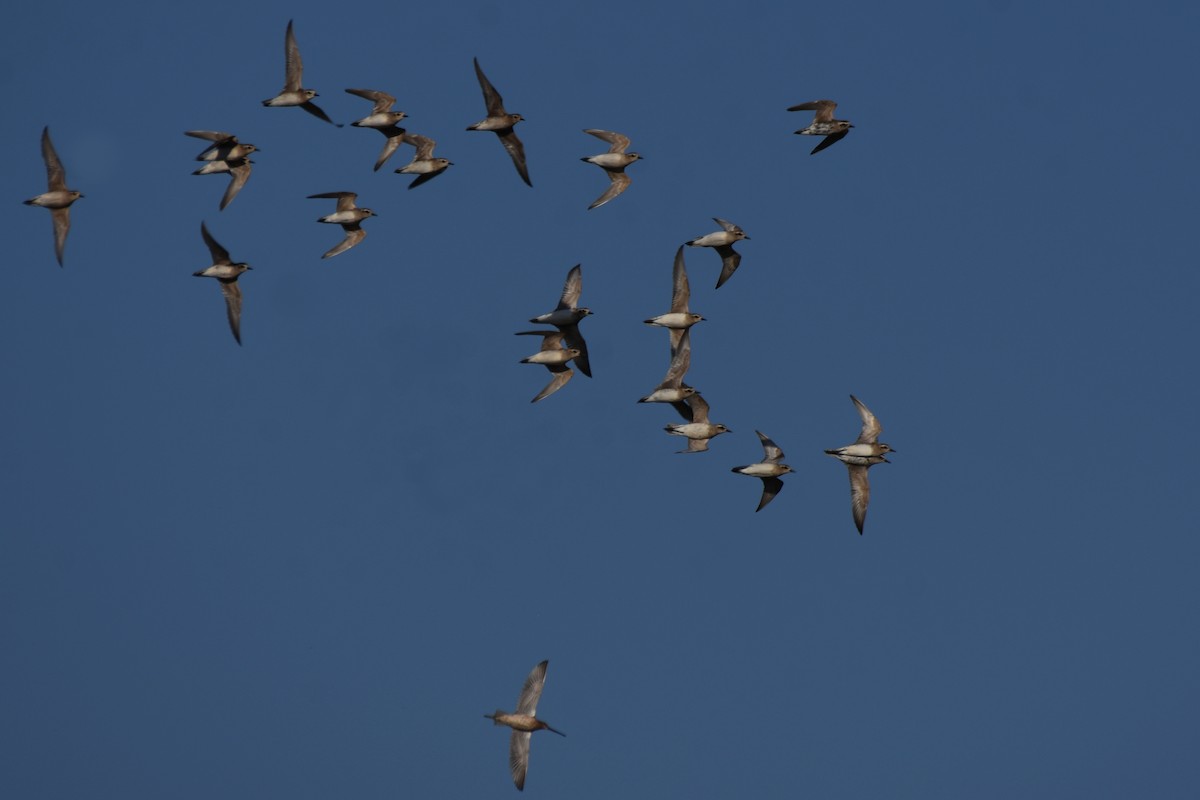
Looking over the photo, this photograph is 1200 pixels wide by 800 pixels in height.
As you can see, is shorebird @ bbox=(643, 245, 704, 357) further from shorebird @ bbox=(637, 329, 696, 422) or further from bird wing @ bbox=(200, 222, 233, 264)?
bird wing @ bbox=(200, 222, 233, 264)

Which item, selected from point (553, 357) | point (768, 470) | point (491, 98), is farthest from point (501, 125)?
point (768, 470)

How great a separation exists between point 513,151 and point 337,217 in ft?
20.7

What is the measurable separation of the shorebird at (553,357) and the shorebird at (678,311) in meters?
2.81

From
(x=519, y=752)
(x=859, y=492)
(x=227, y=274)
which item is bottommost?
(x=519, y=752)

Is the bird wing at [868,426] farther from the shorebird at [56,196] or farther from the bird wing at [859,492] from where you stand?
the shorebird at [56,196]

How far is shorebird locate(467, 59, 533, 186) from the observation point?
202 feet

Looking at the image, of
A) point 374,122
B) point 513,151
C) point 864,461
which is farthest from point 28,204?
point 864,461

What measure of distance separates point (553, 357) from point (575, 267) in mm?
3015

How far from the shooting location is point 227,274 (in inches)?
2437

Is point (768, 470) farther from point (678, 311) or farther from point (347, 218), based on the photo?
point (347, 218)

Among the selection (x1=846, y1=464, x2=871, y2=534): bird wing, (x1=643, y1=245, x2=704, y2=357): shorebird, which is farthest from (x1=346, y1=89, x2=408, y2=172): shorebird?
(x1=846, y1=464, x2=871, y2=534): bird wing

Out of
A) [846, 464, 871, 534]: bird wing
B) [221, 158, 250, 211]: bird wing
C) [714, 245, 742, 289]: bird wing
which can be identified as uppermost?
[221, 158, 250, 211]: bird wing

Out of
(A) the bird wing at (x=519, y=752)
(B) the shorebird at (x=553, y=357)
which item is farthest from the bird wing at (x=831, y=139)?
(A) the bird wing at (x=519, y=752)

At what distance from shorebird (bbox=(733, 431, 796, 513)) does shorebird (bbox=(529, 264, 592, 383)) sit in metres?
5.89
